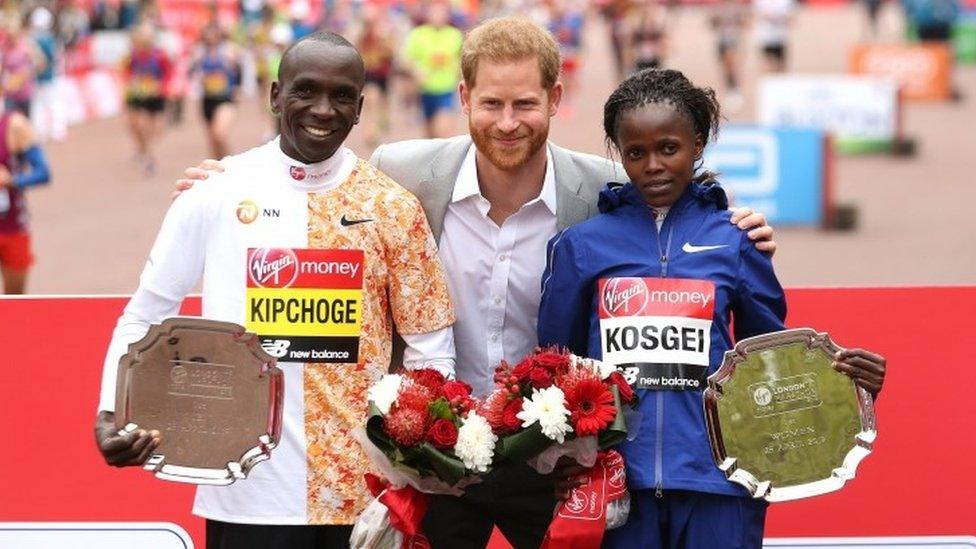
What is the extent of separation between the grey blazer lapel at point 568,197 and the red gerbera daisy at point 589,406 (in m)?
0.82

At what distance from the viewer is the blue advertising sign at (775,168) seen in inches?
669

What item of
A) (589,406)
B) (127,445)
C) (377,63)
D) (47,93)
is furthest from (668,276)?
(47,93)

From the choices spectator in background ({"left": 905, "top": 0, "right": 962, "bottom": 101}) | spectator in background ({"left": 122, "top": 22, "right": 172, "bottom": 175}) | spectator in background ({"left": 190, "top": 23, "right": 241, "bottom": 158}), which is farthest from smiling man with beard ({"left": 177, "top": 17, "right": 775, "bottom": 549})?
spectator in background ({"left": 905, "top": 0, "right": 962, "bottom": 101})

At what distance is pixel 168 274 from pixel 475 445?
3.13 ft

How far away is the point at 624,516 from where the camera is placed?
435 centimetres

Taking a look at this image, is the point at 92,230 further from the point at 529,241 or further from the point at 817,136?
the point at 529,241

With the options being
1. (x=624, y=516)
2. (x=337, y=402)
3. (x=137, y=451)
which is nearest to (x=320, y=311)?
(x=337, y=402)

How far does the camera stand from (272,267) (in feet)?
14.6

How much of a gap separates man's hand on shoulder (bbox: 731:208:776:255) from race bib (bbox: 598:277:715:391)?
0.61 ft

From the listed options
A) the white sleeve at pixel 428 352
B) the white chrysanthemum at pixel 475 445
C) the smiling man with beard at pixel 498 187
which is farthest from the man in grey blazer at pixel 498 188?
the white chrysanthemum at pixel 475 445

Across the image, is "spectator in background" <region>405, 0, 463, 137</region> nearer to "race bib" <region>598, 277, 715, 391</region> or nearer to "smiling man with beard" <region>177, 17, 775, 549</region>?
"smiling man with beard" <region>177, 17, 775, 549</region>

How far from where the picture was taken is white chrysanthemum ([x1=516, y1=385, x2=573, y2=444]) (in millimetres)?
4145

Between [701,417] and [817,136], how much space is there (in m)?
13.2

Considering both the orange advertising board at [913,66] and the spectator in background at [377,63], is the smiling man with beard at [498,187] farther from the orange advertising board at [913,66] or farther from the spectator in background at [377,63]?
the orange advertising board at [913,66]
